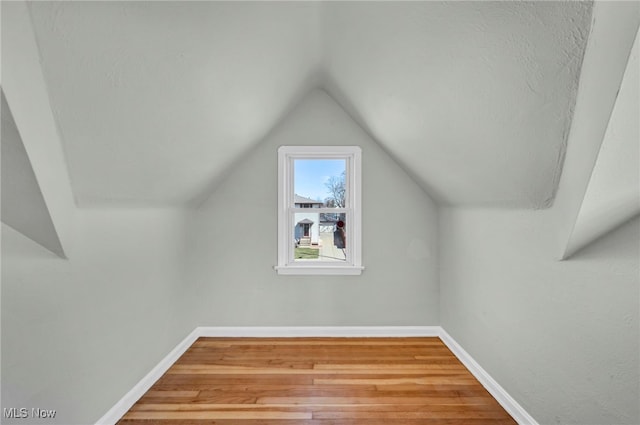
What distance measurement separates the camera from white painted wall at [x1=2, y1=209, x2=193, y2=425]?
128 centimetres

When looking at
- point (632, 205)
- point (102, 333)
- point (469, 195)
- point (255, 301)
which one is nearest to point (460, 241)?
point (469, 195)

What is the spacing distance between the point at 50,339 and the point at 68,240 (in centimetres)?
45

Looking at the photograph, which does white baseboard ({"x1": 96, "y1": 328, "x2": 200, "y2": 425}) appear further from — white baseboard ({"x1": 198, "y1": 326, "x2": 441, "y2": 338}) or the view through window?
the view through window

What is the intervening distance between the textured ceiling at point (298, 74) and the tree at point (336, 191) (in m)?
1.02

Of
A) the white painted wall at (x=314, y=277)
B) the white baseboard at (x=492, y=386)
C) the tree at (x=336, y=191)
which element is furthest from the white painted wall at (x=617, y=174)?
the tree at (x=336, y=191)

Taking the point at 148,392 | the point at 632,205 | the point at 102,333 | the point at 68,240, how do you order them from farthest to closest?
the point at 148,392
the point at 102,333
the point at 68,240
the point at 632,205

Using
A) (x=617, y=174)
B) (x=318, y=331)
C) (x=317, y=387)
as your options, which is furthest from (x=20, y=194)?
(x=318, y=331)

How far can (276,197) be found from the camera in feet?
10.1

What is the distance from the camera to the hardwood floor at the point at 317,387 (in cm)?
189

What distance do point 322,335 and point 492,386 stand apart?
1.48m

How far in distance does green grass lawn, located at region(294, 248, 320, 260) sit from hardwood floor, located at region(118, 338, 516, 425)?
2.69 feet

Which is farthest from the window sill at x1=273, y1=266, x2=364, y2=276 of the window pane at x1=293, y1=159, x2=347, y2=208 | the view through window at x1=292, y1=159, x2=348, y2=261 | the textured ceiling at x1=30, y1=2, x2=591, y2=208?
the textured ceiling at x1=30, y1=2, x2=591, y2=208

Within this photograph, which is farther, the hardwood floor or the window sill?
the window sill

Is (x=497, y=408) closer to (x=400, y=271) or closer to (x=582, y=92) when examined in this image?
(x=400, y=271)
